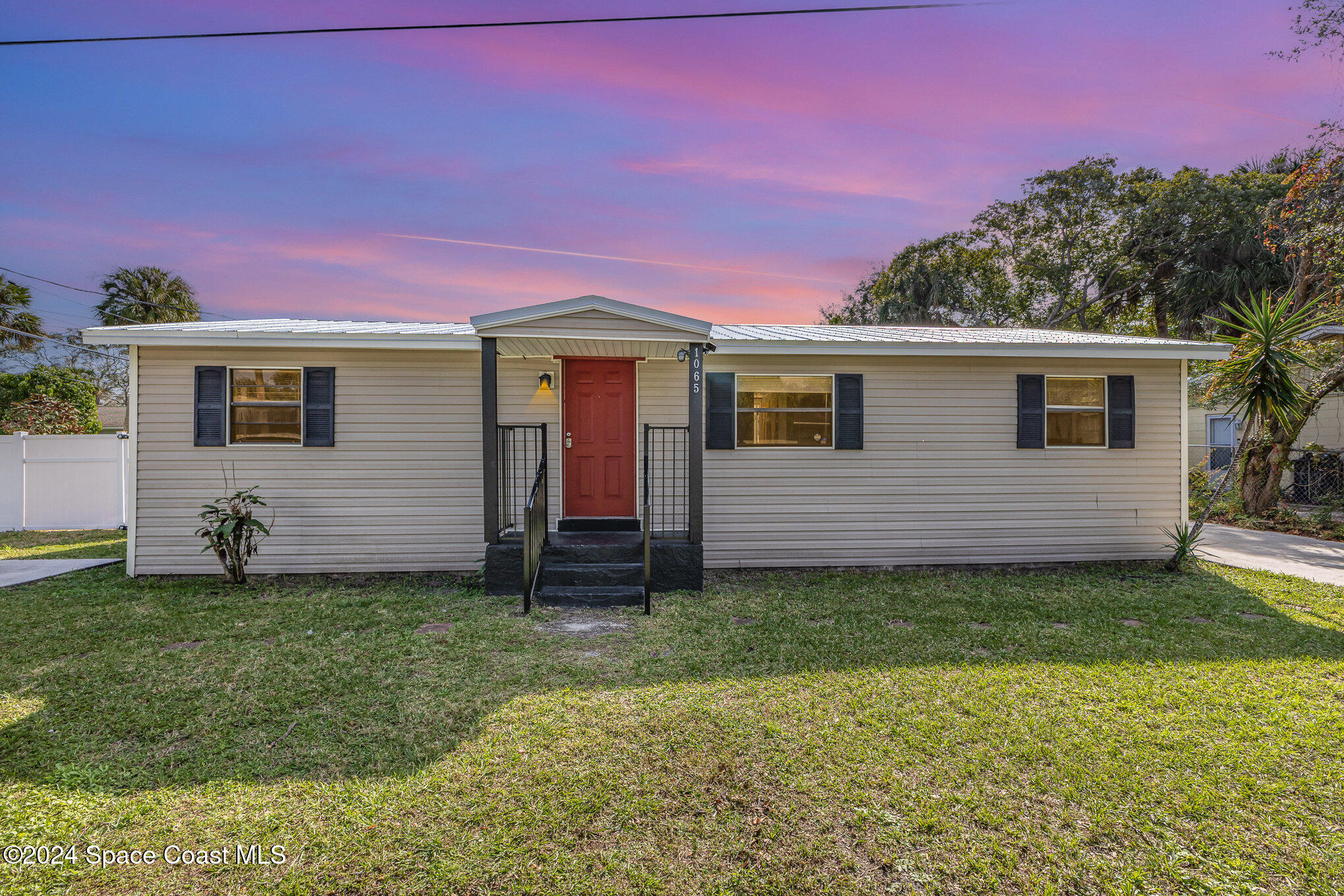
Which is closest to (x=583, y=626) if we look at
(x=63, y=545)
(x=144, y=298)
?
(x=63, y=545)

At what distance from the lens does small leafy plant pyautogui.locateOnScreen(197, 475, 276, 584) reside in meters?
6.05

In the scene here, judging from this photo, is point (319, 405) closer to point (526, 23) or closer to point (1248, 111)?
point (526, 23)

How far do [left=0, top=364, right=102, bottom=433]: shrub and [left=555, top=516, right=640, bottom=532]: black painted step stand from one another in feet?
47.9

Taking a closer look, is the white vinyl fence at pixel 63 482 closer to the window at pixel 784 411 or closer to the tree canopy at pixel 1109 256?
the window at pixel 784 411

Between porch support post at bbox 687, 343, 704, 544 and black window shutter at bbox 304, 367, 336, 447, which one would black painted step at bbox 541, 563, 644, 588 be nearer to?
porch support post at bbox 687, 343, 704, 544

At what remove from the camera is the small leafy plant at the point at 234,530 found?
6047 millimetres

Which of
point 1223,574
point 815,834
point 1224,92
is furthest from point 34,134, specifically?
point 1224,92

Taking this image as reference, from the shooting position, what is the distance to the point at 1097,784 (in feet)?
8.61

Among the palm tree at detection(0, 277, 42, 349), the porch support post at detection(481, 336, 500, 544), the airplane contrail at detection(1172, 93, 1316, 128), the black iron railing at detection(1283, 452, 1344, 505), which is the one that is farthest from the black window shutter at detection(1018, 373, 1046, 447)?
the palm tree at detection(0, 277, 42, 349)

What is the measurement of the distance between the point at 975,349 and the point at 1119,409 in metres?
2.22

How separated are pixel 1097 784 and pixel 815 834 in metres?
1.37

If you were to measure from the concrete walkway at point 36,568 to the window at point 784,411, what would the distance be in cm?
787

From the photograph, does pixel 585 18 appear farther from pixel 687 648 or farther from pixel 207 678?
pixel 207 678

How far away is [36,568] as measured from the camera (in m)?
6.93
